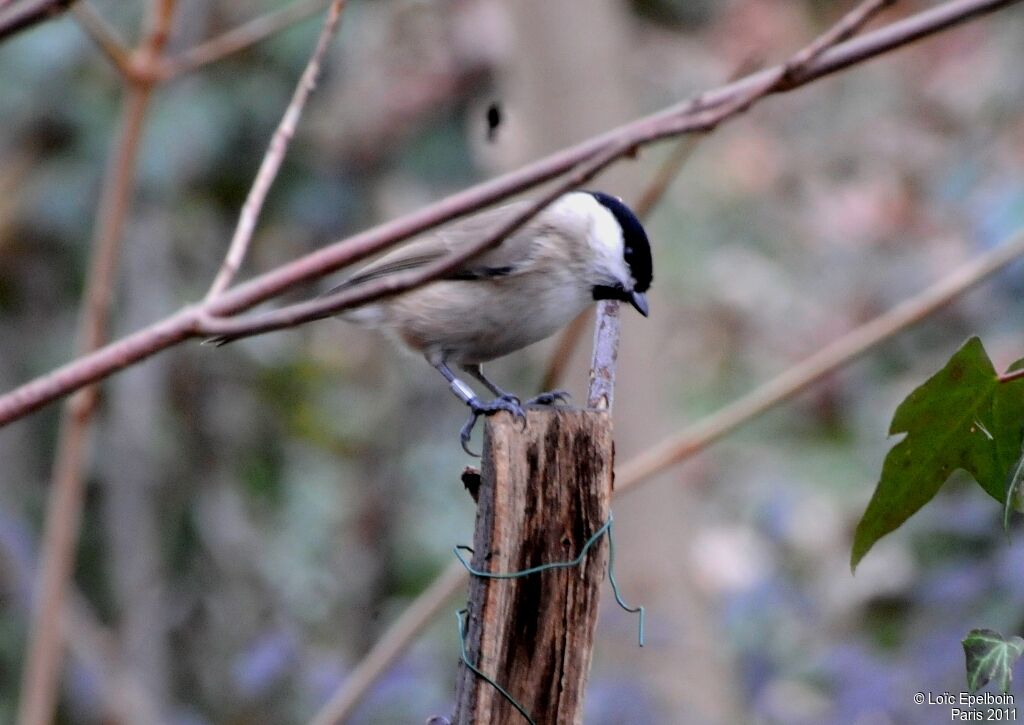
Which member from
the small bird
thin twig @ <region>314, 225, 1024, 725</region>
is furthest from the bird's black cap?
thin twig @ <region>314, 225, 1024, 725</region>

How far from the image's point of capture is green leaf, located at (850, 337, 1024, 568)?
1194mm

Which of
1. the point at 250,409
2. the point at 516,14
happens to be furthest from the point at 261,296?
the point at 250,409

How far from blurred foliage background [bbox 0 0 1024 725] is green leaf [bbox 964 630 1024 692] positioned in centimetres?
150

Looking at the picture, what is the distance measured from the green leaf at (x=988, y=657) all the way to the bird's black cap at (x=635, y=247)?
3.90ft

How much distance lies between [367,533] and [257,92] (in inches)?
58.2

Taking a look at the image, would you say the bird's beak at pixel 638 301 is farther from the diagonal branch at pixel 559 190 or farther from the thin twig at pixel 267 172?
the diagonal branch at pixel 559 190

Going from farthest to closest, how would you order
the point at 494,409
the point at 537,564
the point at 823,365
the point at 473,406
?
1. the point at 823,365
2. the point at 473,406
3. the point at 494,409
4. the point at 537,564

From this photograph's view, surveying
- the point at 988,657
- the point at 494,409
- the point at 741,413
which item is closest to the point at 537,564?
the point at 494,409

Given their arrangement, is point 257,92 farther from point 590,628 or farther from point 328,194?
point 590,628

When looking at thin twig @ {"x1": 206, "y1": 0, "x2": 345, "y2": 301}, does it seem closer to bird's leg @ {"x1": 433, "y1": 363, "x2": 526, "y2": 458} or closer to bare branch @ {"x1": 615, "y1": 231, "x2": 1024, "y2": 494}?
bird's leg @ {"x1": 433, "y1": 363, "x2": 526, "y2": 458}

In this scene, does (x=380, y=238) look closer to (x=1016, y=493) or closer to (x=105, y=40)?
(x=1016, y=493)

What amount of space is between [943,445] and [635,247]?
1.10 m

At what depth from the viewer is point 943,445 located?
1223 mm

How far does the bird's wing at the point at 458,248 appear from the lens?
2.31 meters
